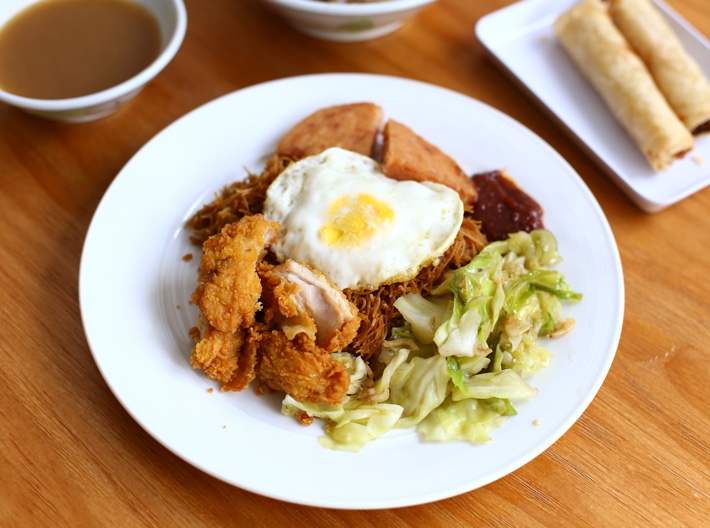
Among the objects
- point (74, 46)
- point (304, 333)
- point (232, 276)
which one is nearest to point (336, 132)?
point (232, 276)

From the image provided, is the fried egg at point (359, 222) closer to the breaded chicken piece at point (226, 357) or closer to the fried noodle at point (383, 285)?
the fried noodle at point (383, 285)

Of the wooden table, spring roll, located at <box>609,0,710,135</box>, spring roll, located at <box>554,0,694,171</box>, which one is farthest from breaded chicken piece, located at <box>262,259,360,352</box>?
spring roll, located at <box>609,0,710,135</box>

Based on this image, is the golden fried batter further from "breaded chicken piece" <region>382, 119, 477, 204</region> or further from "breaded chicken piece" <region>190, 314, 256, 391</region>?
"breaded chicken piece" <region>382, 119, 477, 204</region>

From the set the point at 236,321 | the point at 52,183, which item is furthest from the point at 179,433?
the point at 52,183

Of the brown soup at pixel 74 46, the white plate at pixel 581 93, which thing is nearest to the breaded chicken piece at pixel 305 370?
the brown soup at pixel 74 46

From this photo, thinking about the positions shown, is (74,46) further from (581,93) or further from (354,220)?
(581,93)

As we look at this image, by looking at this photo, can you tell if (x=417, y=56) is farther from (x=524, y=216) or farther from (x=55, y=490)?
(x=55, y=490)
